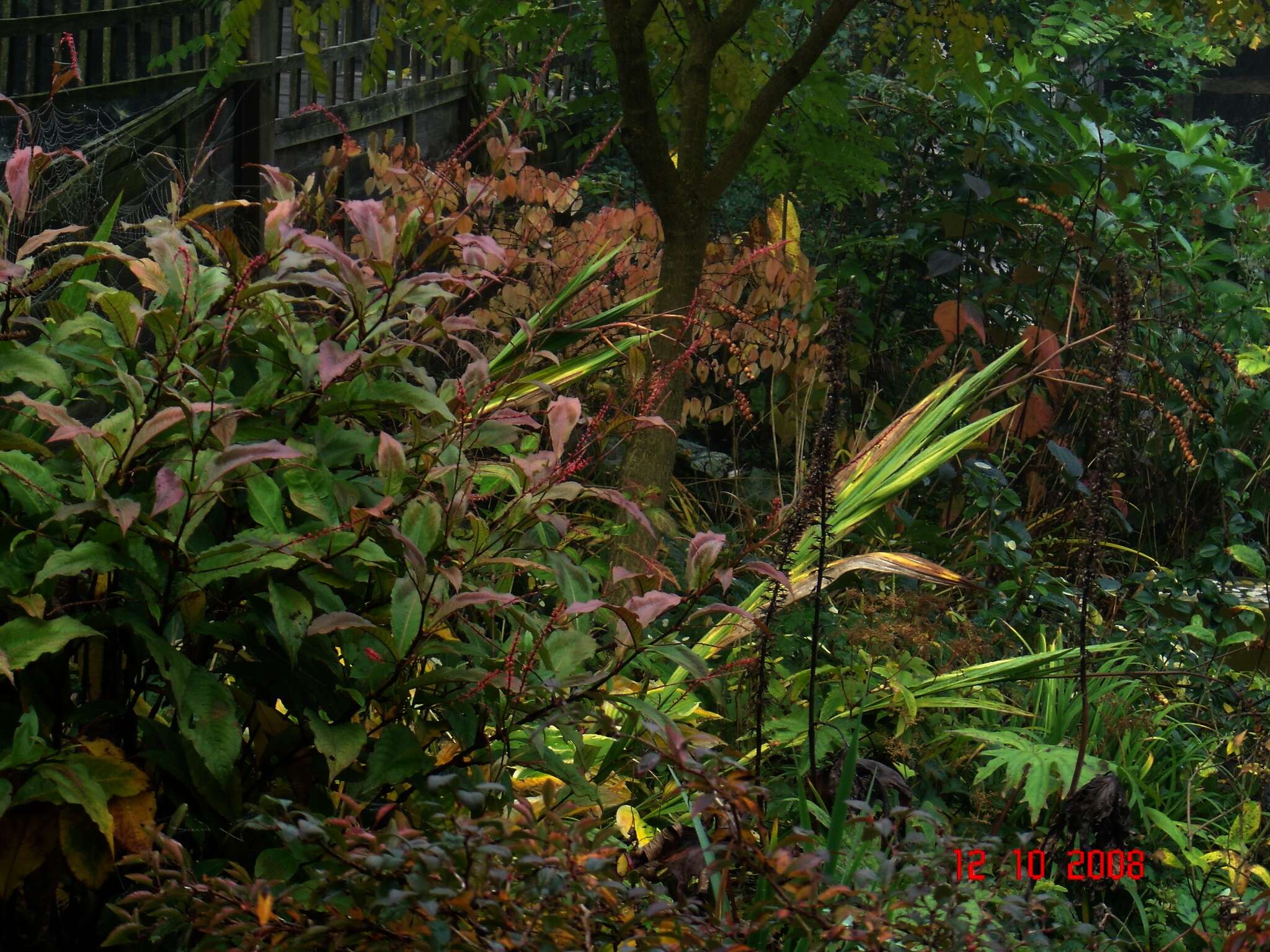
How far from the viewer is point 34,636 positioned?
1.78 metres

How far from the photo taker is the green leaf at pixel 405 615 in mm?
1837

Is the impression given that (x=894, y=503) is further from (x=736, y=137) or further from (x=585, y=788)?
(x=585, y=788)

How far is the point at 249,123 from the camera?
6.21m

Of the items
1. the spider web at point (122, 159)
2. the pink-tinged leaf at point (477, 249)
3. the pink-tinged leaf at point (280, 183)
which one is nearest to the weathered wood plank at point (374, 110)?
the spider web at point (122, 159)

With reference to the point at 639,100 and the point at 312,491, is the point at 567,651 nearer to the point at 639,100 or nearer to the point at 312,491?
the point at 312,491

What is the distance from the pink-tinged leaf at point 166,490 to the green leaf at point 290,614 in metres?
0.22

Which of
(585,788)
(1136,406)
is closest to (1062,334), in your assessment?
(1136,406)

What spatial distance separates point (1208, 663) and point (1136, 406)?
66.0 inches

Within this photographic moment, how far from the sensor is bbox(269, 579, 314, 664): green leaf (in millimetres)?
1817

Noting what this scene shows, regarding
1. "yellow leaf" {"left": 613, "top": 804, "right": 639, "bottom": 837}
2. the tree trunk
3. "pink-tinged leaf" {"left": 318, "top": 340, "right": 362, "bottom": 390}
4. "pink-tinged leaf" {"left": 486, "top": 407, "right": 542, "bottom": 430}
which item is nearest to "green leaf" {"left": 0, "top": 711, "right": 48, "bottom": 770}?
"pink-tinged leaf" {"left": 318, "top": 340, "right": 362, "bottom": 390}

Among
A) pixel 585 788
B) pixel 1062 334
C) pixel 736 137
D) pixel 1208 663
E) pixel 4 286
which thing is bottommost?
pixel 1208 663

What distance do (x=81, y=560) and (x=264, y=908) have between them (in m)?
0.59

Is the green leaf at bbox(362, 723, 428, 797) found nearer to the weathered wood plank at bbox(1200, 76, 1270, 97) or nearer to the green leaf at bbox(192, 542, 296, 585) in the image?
the green leaf at bbox(192, 542, 296, 585)

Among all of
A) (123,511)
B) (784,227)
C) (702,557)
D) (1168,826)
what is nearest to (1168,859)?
(1168,826)
